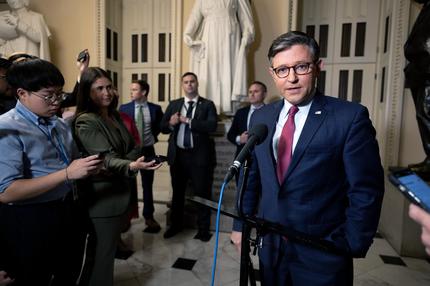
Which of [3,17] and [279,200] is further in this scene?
[3,17]

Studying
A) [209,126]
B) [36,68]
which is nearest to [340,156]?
[36,68]

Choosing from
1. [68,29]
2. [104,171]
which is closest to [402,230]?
[104,171]

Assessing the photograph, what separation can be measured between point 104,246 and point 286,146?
39.1 inches

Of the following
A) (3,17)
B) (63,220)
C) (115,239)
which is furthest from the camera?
(3,17)

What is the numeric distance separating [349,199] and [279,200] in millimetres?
234

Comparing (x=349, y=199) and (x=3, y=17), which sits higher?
(x=3, y=17)

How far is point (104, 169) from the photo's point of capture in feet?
5.06

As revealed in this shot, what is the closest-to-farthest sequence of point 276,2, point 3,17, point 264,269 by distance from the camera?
point 264,269 → point 276,2 → point 3,17

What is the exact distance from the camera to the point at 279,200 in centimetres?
111

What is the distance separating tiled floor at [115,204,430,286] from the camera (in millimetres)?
2279

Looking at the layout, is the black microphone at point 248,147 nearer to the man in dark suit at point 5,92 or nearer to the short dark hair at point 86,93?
the short dark hair at point 86,93

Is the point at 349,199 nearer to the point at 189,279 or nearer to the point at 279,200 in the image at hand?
the point at 279,200

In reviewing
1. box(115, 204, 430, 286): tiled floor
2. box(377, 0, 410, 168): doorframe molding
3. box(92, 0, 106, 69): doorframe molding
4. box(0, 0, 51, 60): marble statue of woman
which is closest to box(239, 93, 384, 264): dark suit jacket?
box(115, 204, 430, 286): tiled floor

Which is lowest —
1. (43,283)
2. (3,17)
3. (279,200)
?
(43,283)
